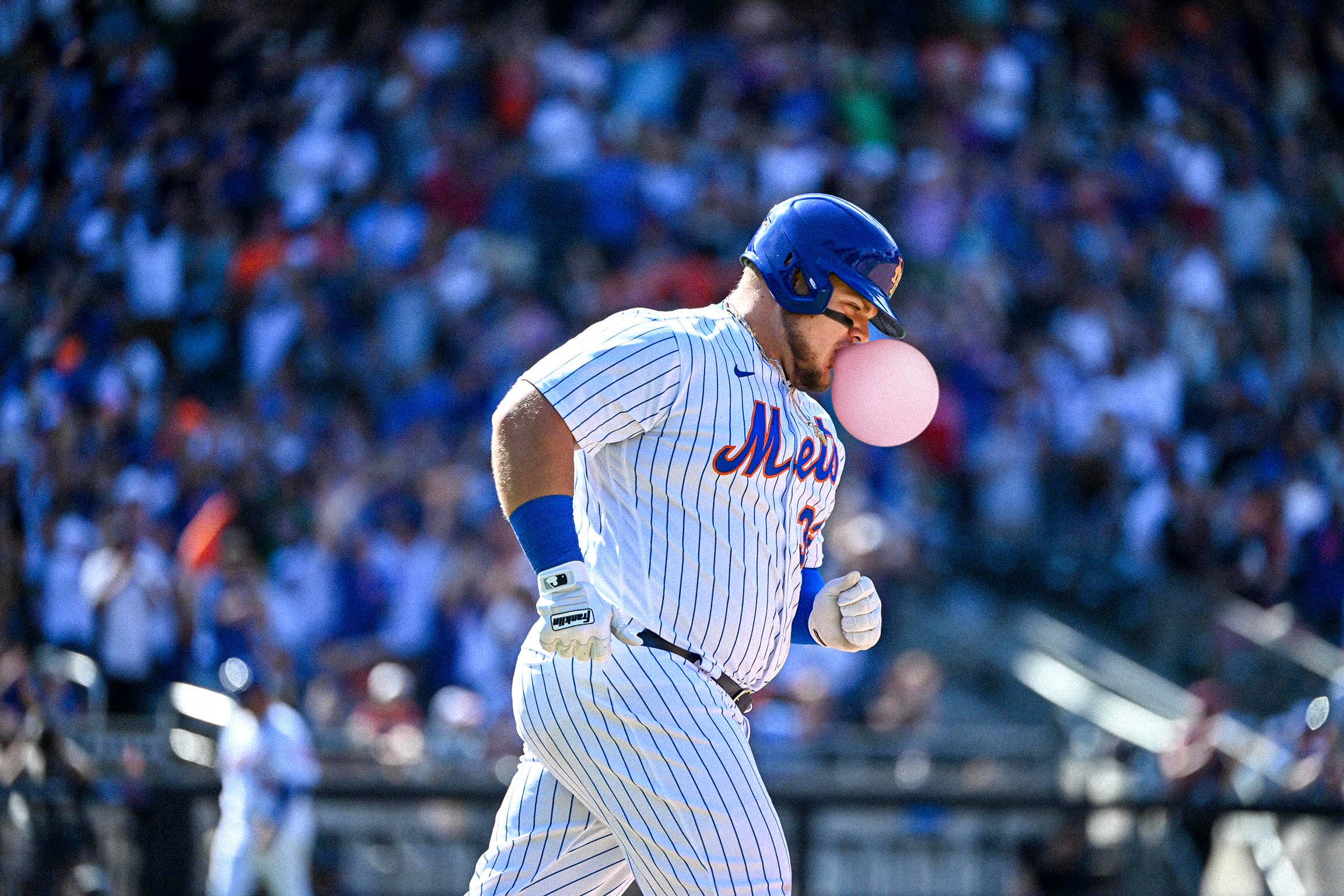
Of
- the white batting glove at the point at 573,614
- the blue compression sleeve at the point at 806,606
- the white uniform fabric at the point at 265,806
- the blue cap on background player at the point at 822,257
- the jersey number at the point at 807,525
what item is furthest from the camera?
the white uniform fabric at the point at 265,806

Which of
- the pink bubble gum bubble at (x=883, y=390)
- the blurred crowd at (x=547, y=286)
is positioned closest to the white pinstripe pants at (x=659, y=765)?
the pink bubble gum bubble at (x=883, y=390)

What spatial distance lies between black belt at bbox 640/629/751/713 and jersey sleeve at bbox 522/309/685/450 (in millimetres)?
411

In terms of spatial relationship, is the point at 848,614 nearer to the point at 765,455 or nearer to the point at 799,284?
the point at 765,455

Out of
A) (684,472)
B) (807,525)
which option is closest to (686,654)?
(684,472)

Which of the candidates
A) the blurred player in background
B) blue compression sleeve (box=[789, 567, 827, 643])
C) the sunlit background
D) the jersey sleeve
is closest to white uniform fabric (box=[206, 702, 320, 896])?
the blurred player in background

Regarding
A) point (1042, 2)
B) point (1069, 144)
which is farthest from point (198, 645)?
point (1042, 2)

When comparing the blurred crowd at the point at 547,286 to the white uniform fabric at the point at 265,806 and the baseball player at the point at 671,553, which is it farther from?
the baseball player at the point at 671,553

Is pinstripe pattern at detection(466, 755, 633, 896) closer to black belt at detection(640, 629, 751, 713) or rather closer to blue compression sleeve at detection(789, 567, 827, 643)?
black belt at detection(640, 629, 751, 713)

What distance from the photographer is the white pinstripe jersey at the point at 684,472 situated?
3.29 m

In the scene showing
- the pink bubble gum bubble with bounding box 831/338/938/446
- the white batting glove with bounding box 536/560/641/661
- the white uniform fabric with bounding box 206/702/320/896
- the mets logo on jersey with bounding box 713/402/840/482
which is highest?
the pink bubble gum bubble with bounding box 831/338/938/446

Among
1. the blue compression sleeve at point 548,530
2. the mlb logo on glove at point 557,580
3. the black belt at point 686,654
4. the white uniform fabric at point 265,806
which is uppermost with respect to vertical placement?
the blue compression sleeve at point 548,530

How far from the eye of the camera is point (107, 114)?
9.71 meters

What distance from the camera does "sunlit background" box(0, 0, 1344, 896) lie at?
293 inches

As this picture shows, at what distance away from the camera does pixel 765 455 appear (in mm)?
3451
